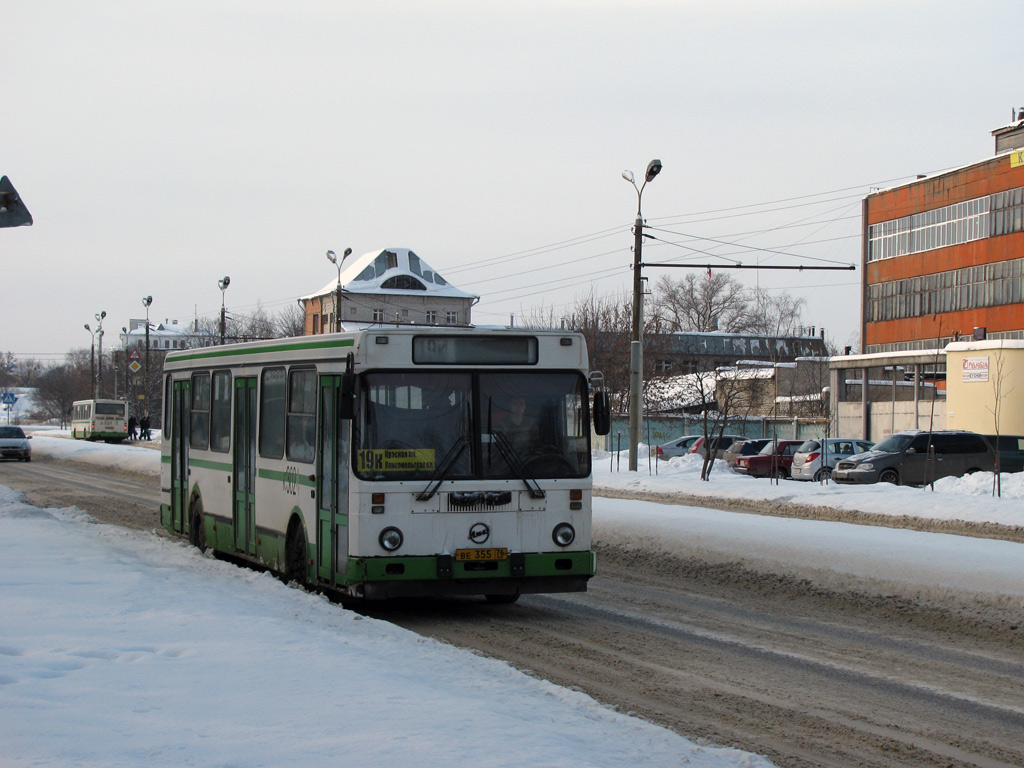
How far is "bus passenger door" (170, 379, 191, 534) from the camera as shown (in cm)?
1622

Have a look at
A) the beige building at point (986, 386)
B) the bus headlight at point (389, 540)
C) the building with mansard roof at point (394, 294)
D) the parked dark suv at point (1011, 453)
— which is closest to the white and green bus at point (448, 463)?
the bus headlight at point (389, 540)

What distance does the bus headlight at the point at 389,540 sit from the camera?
1041 centimetres

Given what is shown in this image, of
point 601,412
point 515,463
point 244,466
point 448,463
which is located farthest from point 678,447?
point 448,463

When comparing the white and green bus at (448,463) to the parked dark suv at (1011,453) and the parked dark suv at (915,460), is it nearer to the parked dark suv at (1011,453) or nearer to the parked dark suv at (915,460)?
the parked dark suv at (915,460)

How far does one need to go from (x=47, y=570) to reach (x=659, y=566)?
7700mm

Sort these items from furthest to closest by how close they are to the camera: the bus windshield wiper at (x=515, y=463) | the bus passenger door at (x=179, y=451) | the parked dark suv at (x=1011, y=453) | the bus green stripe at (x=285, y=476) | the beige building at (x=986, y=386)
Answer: the beige building at (x=986, y=386) < the parked dark suv at (x=1011, y=453) < the bus passenger door at (x=179, y=451) < the bus green stripe at (x=285, y=476) < the bus windshield wiper at (x=515, y=463)

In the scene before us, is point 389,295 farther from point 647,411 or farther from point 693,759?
point 693,759

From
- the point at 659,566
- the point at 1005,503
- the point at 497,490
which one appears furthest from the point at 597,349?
the point at 497,490

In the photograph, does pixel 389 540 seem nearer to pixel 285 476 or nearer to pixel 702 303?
pixel 285 476

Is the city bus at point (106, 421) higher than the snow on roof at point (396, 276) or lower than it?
lower

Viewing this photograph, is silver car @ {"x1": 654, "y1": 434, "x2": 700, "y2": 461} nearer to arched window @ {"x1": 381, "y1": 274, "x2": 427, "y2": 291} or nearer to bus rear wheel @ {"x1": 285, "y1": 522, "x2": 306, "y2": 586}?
bus rear wheel @ {"x1": 285, "y1": 522, "x2": 306, "y2": 586}

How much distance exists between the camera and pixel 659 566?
15391 millimetres

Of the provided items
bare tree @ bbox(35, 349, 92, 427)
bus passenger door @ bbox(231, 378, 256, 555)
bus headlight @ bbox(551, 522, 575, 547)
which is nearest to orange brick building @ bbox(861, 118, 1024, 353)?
bus passenger door @ bbox(231, 378, 256, 555)

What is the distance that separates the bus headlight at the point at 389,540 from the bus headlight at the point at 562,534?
4.83 feet
